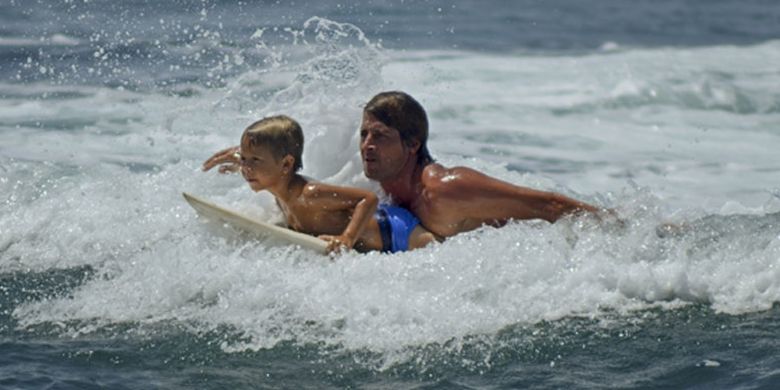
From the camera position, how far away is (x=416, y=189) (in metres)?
7.89

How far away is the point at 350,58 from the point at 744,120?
673 centimetres

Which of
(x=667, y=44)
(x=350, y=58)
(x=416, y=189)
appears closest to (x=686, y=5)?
(x=667, y=44)

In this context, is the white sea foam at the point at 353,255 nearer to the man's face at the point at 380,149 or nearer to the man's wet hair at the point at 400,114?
the man's face at the point at 380,149

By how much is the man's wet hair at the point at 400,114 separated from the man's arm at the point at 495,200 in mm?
251

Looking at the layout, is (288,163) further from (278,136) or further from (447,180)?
(447,180)

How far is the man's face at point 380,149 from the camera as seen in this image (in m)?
7.77

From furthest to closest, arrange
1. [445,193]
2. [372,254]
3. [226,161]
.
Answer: [226,161], [445,193], [372,254]

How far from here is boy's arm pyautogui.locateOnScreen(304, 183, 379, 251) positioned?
749 cm

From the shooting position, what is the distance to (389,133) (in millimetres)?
7773

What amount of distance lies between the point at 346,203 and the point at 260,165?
1.50 ft

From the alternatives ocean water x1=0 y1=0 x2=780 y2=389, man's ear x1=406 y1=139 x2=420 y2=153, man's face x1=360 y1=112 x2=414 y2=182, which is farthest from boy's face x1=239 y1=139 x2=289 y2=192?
man's ear x1=406 y1=139 x2=420 y2=153

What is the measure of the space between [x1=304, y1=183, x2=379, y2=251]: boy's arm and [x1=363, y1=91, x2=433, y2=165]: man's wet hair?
1.33 ft

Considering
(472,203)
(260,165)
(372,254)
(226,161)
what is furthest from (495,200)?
(226,161)

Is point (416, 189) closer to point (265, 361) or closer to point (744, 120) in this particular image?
point (265, 361)
